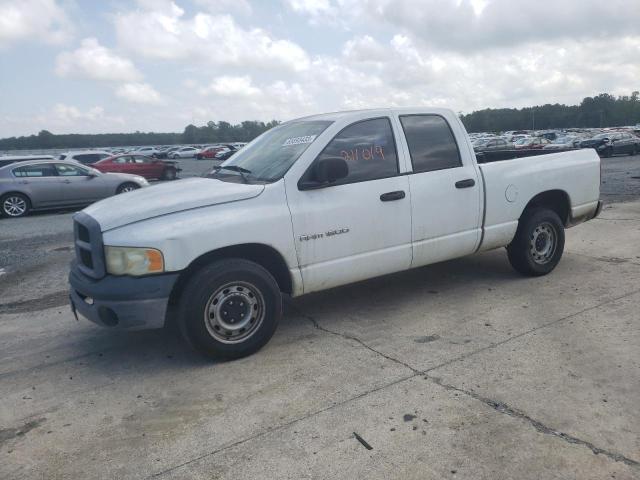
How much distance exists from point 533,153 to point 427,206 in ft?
9.56

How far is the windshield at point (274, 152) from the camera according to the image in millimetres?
4562

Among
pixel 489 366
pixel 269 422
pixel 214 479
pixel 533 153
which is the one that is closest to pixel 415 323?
pixel 489 366

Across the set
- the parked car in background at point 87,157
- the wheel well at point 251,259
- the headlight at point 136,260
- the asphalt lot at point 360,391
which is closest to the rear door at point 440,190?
the asphalt lot at point 360,391

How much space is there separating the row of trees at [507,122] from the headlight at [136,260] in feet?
328

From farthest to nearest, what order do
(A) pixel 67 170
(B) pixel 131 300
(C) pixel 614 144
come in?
(C) pixel 614 144 → (A) pixel 67 170 → (B) pixel 131 300

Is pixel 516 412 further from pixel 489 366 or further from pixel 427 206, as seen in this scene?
pixel 427 206

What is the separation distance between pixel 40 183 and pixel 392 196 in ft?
41.1

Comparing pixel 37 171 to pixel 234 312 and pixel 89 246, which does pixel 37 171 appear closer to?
pixel 89 246

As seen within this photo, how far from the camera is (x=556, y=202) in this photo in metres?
6.25

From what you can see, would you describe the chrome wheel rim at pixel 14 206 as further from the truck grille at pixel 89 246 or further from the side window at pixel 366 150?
the side window at pixel 366 150

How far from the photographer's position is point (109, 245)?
3.86 m

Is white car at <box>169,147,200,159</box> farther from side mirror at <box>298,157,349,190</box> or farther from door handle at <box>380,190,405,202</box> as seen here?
side mirror at <box>298,157,349,190</box>

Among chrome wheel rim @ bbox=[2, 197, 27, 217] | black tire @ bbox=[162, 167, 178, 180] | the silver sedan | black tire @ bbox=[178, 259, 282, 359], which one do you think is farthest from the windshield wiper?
black tire @ bbox=[162, 167, 178, 180]

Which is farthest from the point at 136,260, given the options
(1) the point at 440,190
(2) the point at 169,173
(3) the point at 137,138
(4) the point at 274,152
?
(3) the point at 137,138
